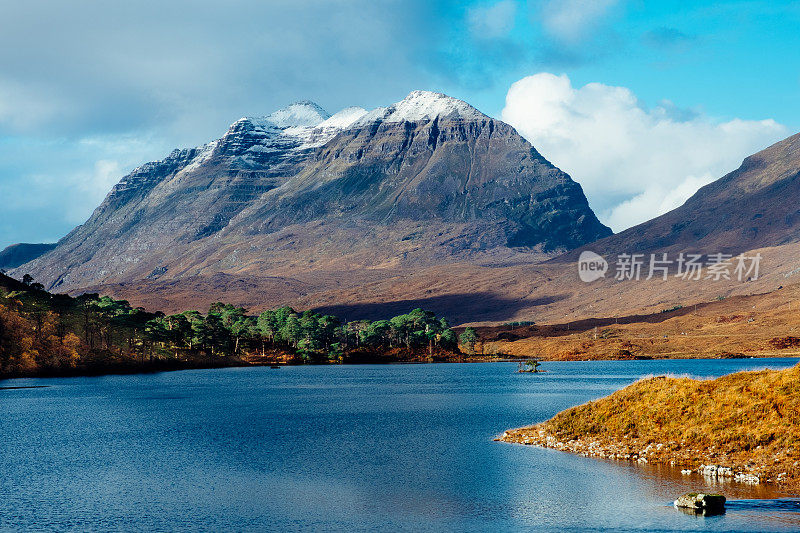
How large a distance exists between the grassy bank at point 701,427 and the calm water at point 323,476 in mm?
2485

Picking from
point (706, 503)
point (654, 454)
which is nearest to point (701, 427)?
point (654, 454)

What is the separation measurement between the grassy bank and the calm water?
248 cm

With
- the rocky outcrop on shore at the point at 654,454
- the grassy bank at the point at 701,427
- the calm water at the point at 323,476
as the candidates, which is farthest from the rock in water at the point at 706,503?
the grassy bank at the point at 701,427

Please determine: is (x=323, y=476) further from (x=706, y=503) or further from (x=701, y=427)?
(x=701, y=427)

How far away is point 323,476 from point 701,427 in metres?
25.5

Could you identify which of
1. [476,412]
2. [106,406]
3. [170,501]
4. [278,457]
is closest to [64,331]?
[106,406]

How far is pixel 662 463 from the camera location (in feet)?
169

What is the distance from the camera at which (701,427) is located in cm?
5234

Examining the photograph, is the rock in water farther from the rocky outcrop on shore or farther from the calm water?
the rocky outcrop on shore

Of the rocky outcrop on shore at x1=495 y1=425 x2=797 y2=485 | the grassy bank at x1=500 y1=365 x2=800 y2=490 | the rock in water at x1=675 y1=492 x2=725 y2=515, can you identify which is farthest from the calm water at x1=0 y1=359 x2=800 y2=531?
the grassy bank at x1=500 y1=365 x2=800 y2=490

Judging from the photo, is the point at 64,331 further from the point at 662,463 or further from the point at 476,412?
the point at 662,463

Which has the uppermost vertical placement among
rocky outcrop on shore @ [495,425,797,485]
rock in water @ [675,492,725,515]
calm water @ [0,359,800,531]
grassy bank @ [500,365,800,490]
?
grassy bank @ [500,365,800,490]

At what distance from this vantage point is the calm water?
1602 inches

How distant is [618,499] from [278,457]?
2864 centimetres
